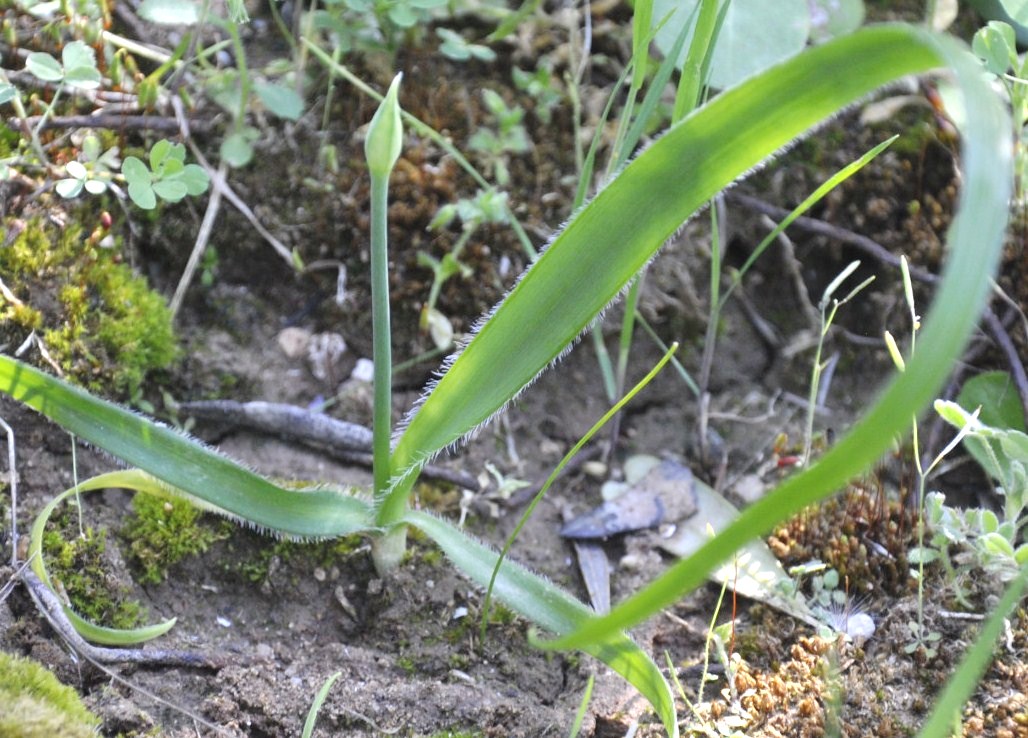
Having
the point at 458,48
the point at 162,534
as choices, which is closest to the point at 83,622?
the point at 162,534

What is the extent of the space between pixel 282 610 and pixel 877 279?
149 centimetres

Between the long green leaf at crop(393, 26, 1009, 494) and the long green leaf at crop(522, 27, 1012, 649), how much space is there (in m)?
0.11

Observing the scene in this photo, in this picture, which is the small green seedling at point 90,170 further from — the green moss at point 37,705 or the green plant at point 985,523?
the green plant at point 985,523

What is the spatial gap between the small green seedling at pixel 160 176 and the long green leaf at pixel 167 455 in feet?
1.42

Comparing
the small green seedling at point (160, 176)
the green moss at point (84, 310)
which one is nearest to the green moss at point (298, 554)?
the green moss at point (84, 310)

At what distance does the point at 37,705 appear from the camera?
1.09m

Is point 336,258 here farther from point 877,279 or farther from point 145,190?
point 877,279

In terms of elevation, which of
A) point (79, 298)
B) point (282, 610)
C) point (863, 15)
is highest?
point (863, 15)

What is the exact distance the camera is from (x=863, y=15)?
216 cm

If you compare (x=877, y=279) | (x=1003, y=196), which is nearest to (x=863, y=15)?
(x=877, y=279)

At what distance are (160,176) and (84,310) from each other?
0.92 ft

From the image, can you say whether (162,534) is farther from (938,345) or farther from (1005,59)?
(1005,59)

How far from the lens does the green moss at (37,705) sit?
103 cm

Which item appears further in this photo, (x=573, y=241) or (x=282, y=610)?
(x=282, y=610)
